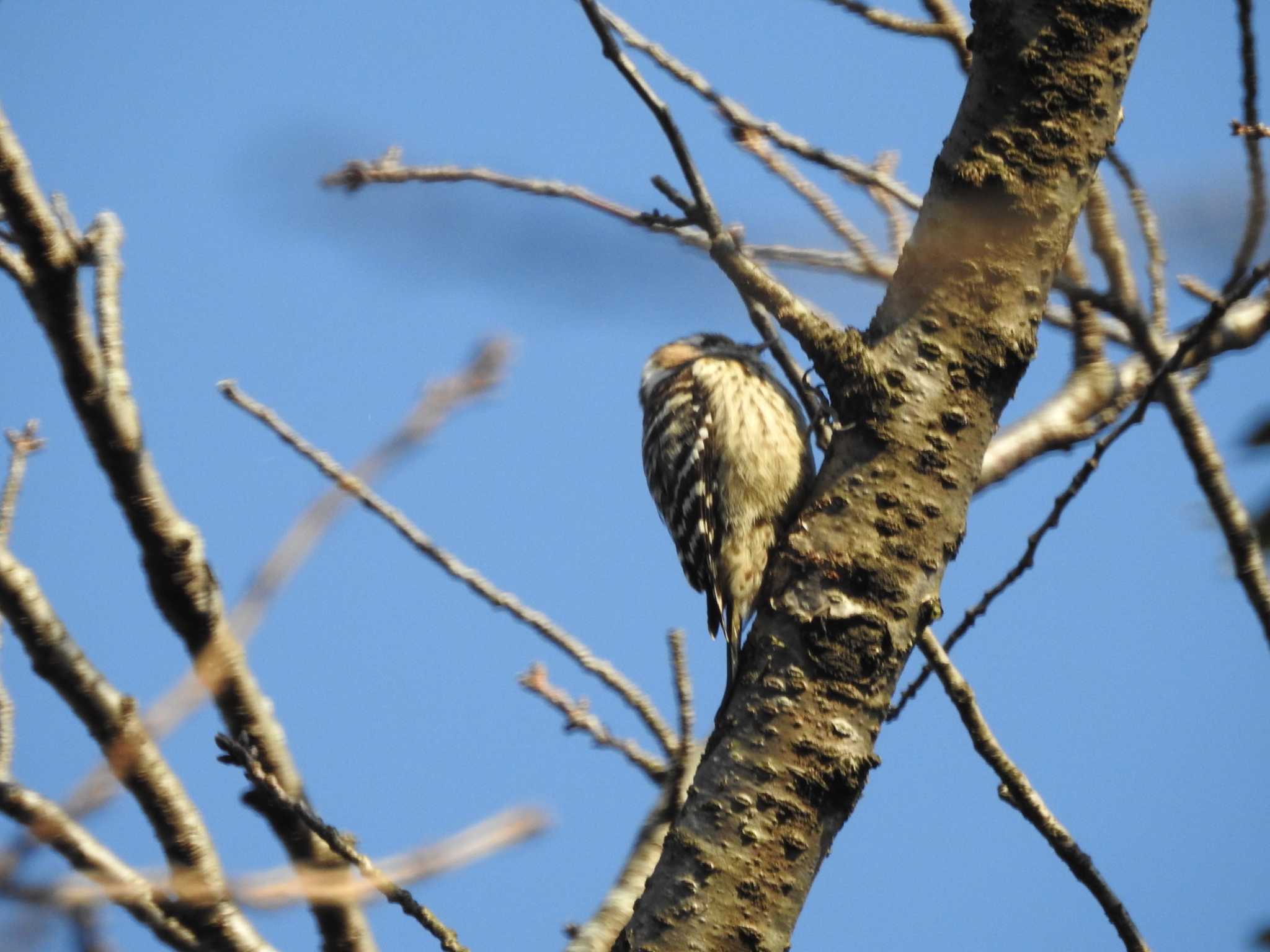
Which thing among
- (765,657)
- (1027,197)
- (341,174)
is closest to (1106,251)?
(1027,197)

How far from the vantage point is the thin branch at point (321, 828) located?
2287 millimetres

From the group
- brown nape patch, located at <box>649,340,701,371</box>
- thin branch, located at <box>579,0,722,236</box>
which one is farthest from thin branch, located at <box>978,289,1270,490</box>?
brown nape patch, located at <box>649,340,701,371</box>

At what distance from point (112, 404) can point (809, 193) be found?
7.82 feet

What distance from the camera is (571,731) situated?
138 inches

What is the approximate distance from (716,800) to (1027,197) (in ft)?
4.07

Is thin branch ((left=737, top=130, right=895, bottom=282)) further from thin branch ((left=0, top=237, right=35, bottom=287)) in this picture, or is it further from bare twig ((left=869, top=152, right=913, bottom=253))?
thin branch ((left=0, top=237, right=35, bottom=287))

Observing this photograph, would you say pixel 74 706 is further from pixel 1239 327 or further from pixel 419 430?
pixel 1239 327

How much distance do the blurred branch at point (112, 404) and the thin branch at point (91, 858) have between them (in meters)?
0.31

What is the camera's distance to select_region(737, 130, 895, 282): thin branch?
150 inches

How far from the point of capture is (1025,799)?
105 inches

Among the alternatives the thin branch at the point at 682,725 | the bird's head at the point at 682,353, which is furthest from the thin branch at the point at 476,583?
the bird's head at the point at 682,353

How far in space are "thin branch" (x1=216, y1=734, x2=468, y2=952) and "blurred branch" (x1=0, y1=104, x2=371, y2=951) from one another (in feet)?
0.38

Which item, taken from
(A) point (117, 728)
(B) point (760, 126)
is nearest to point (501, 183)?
(B) point (760, 126)

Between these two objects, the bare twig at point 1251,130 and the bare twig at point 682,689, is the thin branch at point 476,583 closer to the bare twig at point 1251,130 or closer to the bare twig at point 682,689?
the bare twig at point 682,689
